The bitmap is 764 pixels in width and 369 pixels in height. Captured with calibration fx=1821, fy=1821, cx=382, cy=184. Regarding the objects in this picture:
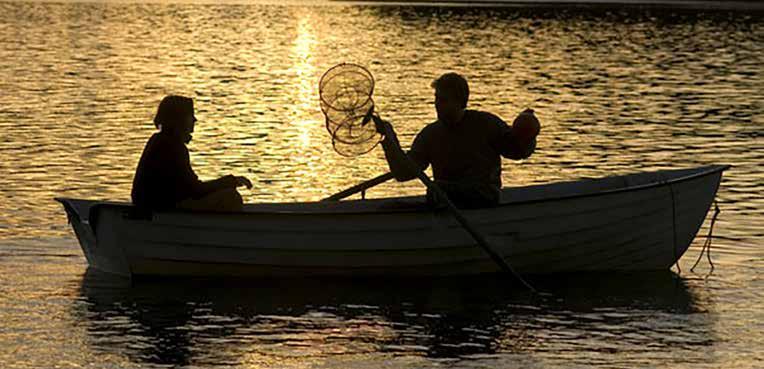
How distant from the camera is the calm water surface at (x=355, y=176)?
14.5 meters

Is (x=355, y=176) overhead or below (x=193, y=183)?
below

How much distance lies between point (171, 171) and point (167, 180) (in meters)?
0.09

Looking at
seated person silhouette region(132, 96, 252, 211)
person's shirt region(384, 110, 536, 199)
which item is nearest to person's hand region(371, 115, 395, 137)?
person's shirt region(384, 110, 536, 199)

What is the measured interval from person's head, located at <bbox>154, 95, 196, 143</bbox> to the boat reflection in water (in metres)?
1.44

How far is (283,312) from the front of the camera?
52.3 ft

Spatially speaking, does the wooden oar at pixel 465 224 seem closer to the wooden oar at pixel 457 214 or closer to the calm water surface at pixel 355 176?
the wooden oar at pixel 457 214

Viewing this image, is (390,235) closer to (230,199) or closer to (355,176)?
(230,199)

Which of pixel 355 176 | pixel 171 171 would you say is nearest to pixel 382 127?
pixel 171 171

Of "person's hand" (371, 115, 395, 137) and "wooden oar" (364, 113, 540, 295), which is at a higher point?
"person's hand" (371, 115, 395, 137)

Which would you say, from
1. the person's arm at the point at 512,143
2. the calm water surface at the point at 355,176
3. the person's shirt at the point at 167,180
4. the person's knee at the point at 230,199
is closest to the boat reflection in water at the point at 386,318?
the calm water surface at the point at 355,176

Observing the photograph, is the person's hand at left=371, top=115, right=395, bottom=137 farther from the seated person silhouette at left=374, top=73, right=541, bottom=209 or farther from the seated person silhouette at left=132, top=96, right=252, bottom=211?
the seated person silhouette at left=132, top=96, right=252, bottom=211

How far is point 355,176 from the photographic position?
2608 cm

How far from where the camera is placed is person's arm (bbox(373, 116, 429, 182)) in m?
17.2

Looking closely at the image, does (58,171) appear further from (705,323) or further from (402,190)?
(705,323)
